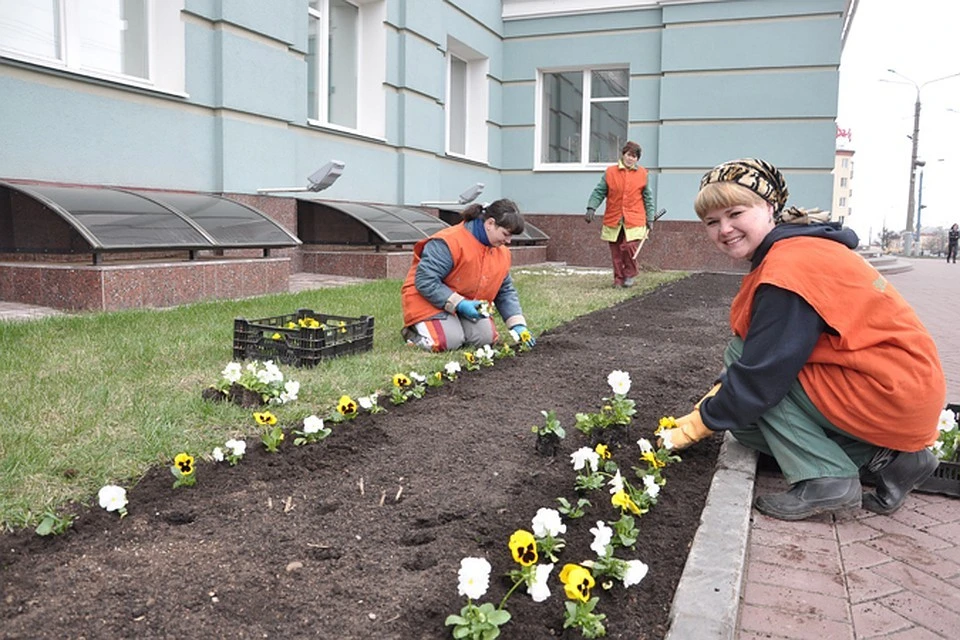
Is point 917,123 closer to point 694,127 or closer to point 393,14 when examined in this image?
point 694,127

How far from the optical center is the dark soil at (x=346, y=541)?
1.91 meters

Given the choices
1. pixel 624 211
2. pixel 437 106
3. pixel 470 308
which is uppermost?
pixel 437 106

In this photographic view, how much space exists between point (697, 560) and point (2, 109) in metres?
6.79

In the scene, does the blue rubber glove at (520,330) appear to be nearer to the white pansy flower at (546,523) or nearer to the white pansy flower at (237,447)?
the white pansy flower at (237,447)

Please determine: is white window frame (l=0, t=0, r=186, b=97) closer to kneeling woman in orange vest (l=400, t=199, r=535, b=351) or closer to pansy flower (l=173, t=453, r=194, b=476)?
kneeling woman in orange vest (l=400, t=199, r=535, b=351)

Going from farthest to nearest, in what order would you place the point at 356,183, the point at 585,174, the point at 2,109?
the point at 585,174
the point at 356,183
the point at 2,109

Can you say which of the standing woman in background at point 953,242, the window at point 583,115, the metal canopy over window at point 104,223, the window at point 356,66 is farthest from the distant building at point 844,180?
the metal canopy over window at point 104,223

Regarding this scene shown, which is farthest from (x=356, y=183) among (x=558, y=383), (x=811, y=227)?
(x=811, y=227)

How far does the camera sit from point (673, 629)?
192cm

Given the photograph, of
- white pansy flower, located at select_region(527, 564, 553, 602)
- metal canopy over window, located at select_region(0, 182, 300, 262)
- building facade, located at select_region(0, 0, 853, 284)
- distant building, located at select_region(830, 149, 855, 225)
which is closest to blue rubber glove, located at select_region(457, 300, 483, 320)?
metal canopy over window, located at select_region(0, 182, 300, 262)

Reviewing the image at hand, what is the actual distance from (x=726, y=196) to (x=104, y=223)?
5.28 m

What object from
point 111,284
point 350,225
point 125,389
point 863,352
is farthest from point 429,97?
point 863,352

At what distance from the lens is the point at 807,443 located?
2.82 meters

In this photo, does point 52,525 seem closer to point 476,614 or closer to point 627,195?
point 476,614
